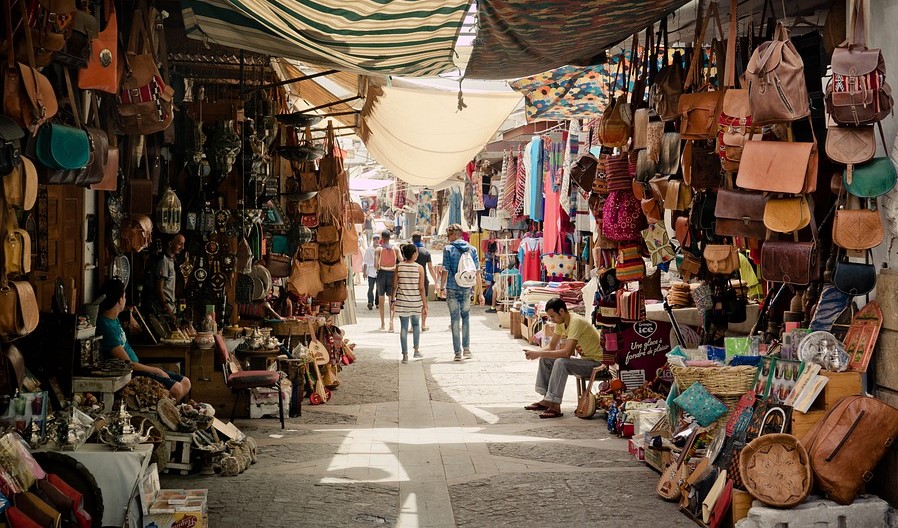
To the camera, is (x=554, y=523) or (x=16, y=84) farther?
(x=554, y=523)

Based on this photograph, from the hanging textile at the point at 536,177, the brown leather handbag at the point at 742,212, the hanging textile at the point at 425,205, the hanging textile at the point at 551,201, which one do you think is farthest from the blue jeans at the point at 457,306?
the hanging textile at the point at 425,205

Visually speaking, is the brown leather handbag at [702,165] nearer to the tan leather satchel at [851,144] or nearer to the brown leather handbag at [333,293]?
the tan leather satchel at [851,144]

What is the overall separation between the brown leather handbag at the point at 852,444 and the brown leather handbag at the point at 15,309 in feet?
13.1

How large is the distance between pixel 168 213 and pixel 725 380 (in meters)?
4.77

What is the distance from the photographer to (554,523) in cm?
599

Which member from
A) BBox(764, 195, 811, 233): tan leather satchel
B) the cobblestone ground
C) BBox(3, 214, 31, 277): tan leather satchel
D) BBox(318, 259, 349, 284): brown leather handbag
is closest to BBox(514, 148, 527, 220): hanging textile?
BBox(318, 259, 349, 284): brown leather handbag

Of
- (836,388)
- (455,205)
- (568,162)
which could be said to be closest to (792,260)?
(836,388)

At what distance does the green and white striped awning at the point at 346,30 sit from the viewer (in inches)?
193

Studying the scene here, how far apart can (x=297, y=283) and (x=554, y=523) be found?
5984 millimetres

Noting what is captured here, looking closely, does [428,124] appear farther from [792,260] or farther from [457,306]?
[792,260]

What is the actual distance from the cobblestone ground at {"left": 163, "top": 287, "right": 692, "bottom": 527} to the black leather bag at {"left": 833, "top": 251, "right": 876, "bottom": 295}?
1.75 metres

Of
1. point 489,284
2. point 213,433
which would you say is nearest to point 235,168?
point 213,433

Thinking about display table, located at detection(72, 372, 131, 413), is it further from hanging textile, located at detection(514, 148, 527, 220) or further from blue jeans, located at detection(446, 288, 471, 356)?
hanging textile, located at detection(514, 148, 527, 220)

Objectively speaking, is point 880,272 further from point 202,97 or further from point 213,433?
point 202,97
